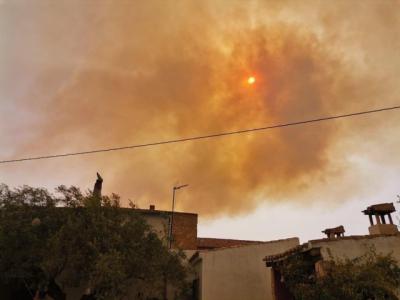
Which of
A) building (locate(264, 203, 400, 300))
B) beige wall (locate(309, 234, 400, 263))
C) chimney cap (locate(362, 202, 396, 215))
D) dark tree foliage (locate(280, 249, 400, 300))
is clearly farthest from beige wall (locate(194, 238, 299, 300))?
dark tree foliage (locate(280, 249, 400, 300))

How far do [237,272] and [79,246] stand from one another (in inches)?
386

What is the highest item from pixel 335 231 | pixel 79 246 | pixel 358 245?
pixel 335 231

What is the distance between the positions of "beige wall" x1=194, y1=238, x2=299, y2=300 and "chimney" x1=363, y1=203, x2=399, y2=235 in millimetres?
5062

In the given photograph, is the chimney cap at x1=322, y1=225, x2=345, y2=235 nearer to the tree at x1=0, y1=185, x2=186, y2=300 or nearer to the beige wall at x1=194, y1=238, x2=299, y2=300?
the beige wall at x1=194, y1=238, x2=299, y2=300

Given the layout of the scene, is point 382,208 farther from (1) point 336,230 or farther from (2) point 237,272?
(2) point 237,272

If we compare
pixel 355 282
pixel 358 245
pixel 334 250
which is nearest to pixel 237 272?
pixel 334 250

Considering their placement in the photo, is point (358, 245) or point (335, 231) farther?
point (335, 231)

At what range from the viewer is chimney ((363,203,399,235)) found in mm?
17984

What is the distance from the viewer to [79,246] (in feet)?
54.6

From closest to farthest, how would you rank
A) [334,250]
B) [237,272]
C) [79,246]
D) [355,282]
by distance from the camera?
[355,282] < [334,250] < [79,246] < [237,272]

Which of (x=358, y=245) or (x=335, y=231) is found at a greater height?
(x=335, y=231)

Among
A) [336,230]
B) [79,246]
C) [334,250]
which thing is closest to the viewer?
[334,250]

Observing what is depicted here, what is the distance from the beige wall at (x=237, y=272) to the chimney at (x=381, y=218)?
5.06 metres

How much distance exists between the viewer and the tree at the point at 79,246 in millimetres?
16234
